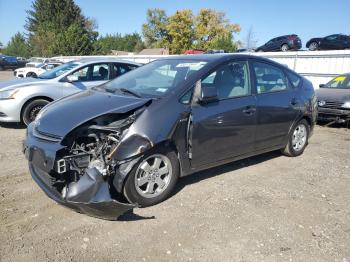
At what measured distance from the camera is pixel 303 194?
450 cm

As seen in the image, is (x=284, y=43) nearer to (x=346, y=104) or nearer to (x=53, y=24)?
(x=346, y=104)

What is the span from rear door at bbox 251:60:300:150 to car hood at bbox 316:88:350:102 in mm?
3968

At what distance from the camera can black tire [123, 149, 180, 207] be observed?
3674 millimetres

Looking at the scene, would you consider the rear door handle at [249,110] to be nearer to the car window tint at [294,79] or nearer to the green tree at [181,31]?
the car window tint at [294,79]

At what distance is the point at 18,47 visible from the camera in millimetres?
92000

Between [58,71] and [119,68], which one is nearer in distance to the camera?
[58,71]

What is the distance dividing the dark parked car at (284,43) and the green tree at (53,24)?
37011 mm

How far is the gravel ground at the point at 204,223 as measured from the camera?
312 cm

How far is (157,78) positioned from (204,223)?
2.03 m

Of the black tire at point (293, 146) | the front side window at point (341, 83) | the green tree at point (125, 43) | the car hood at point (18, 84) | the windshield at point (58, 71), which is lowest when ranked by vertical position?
the black tire at point (293, 146)

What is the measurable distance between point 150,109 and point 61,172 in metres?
1.13

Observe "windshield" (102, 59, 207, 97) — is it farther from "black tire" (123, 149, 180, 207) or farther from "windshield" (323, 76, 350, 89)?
"windshield" (323, 76, 350, 89)

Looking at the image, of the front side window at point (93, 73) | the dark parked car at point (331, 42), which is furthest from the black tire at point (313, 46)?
the front side window at point (93, 73)

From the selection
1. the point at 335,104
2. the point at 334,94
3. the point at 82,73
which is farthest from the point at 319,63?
the point at 82,73
